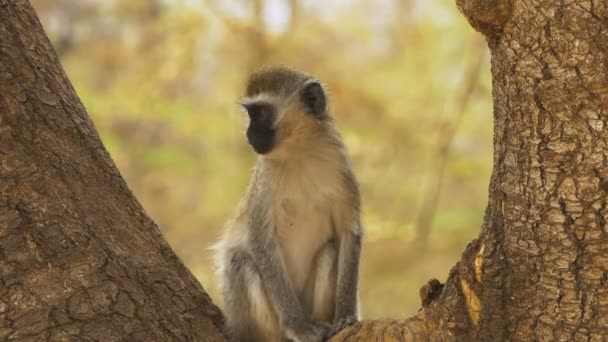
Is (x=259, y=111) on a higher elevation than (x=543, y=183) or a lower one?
higher

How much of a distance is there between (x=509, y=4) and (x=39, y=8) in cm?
1094

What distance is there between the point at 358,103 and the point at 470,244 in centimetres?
738

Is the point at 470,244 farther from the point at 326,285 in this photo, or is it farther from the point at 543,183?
the point at 326,285

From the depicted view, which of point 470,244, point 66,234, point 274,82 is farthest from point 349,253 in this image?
point 66,234

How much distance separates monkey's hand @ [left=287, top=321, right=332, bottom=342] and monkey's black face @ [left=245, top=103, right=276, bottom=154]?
0.81 metres

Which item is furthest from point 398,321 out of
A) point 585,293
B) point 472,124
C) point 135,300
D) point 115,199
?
point 472,124

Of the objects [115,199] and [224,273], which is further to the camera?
[224,273]

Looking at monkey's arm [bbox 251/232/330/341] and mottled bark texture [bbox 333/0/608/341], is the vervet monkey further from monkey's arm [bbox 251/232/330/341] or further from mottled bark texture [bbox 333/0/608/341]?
mottled bark texture [bbox 333/0/608/341]

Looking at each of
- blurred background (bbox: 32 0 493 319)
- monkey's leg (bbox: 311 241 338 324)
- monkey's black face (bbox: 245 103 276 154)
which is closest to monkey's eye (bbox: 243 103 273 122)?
monkey's black face (bbox: 245 103 276 154)

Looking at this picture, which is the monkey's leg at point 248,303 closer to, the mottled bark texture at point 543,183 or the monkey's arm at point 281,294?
the monkey's arm at point 281,294

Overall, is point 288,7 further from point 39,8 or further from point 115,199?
point 115,199

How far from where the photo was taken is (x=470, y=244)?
9.02 feet

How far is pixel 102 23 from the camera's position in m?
12.1

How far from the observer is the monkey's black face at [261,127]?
3923 millimetres
